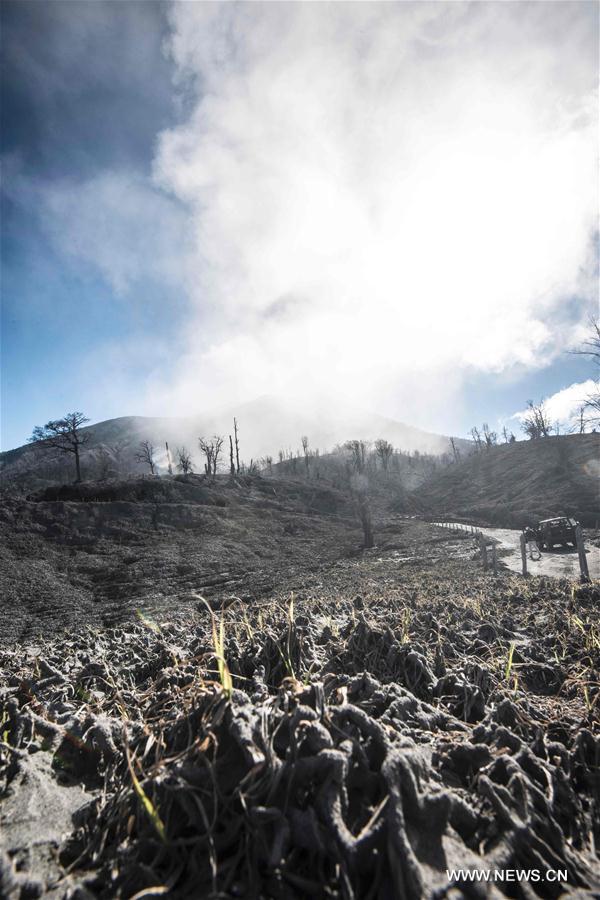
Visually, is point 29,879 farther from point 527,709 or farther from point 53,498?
point 53,498

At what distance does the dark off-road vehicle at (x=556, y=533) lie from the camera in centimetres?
1747

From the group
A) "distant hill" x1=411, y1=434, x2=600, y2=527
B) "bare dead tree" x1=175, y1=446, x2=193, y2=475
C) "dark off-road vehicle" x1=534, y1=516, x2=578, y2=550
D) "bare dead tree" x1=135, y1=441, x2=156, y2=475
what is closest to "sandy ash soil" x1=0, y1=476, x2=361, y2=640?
"dark off-road vehicle" x1=534, y1=516, x2=578, y2=550

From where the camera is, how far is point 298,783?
1.37 metres

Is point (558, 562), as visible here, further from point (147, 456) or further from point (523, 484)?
point (147, 456)

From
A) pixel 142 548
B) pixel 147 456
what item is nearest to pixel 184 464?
pixel 147 456

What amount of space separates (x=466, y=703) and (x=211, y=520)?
32.6m

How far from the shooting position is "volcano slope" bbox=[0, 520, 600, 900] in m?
1.16

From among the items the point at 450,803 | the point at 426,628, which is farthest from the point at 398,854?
the point at 426,628

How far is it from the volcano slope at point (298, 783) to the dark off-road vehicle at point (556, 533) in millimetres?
17984

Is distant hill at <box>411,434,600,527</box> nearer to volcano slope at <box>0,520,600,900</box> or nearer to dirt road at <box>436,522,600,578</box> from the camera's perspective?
dirt road at <box>436,522,600,578</box>

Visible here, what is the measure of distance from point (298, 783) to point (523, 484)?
192 feet

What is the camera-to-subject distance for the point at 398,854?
3.65ft

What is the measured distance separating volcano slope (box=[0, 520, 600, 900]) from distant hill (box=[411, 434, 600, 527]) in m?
36.4

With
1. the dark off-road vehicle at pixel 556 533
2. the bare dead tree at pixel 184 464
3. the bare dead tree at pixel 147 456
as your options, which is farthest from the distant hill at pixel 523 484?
the bare dead tree at pixel 147 456
